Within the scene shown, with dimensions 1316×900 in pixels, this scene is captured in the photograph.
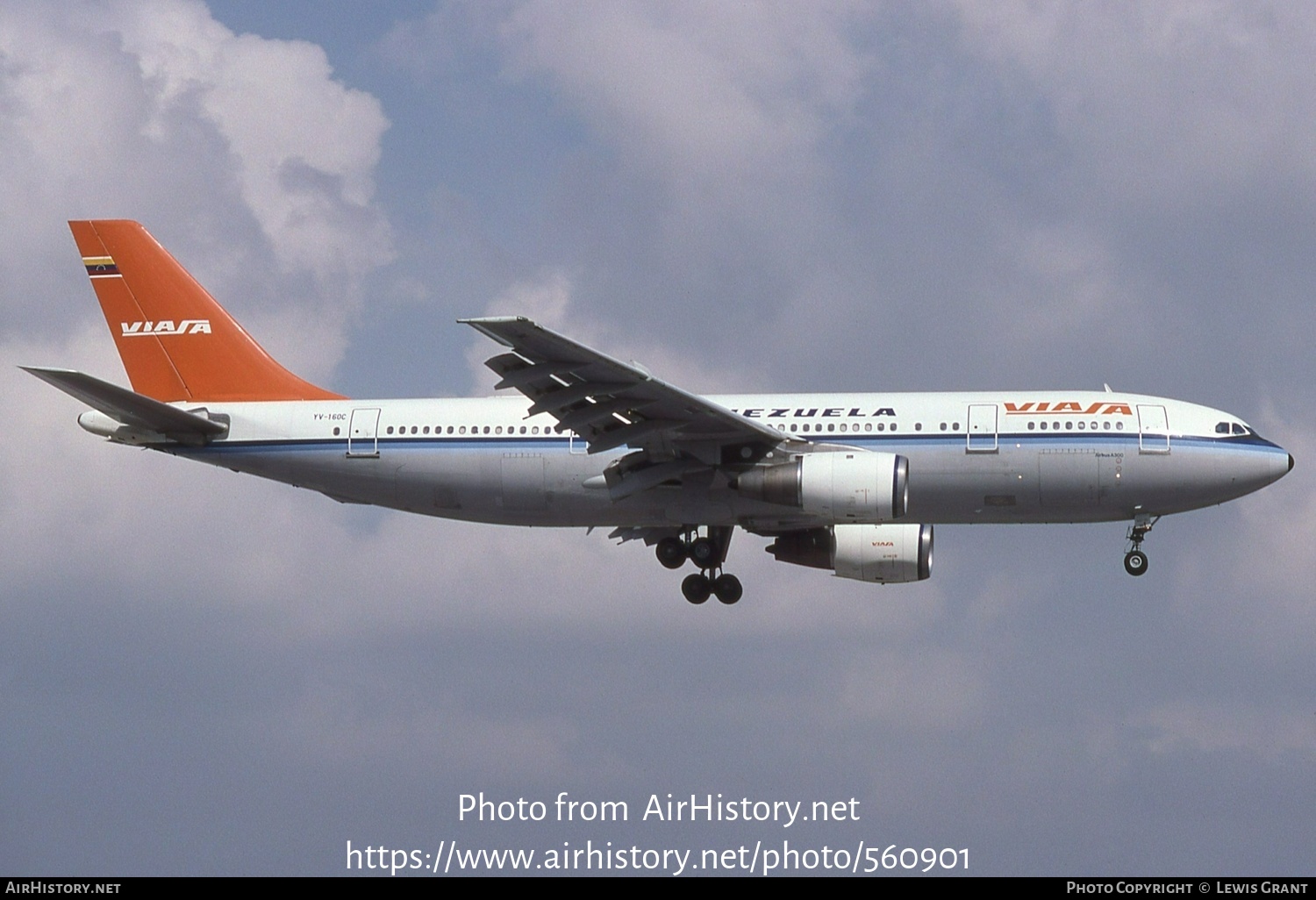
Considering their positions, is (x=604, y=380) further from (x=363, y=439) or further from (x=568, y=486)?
(x=363, y=439)

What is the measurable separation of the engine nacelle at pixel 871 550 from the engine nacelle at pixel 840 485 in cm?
440

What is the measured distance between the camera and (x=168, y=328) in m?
46.6

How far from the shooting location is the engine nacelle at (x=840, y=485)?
38.6 metres

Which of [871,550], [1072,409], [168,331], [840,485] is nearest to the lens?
[840,485]

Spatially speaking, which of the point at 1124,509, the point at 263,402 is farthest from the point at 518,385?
the point at 1124,509

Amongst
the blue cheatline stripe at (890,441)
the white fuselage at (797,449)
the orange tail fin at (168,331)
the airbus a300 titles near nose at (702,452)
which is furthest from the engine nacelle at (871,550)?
the orange tail fin at (168,331)

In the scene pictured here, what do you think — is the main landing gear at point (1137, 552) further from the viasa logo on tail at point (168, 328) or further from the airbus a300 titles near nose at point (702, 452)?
the viasa logo on tail at point (168, 328)

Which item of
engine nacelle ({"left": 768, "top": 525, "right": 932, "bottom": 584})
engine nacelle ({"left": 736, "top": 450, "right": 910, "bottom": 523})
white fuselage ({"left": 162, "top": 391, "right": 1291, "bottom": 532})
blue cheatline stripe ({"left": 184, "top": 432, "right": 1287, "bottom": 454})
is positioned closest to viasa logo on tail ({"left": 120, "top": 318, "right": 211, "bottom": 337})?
white fuselage ({"left": 162, "top": 391, "right": 1291, "bottom": 532})

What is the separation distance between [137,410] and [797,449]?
1575 cm

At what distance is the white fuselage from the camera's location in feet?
131

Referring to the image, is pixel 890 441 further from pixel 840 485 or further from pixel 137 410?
pixel 137 410

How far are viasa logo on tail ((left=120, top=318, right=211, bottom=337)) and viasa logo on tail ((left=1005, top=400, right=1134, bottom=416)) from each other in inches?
828

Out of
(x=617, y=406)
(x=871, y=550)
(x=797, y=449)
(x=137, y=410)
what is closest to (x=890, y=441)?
(x=797, y=449)

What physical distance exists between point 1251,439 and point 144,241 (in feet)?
94.9
